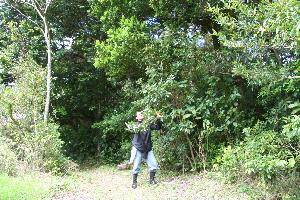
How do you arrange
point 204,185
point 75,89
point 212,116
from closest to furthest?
1. point 204,185
2. point 212,116
3. point 75,89

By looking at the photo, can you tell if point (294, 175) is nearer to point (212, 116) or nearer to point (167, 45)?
point (212, 116)

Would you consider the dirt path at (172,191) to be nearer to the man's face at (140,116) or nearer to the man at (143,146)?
the man at (143,146)

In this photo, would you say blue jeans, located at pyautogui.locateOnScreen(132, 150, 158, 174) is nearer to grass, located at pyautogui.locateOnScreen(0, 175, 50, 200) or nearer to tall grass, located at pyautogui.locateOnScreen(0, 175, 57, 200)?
tall grass, located at pyautogui.locateOnScreen(0, 175, 57, 200)

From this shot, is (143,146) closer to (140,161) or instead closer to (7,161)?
(140,161)

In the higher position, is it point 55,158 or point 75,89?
point 75,89

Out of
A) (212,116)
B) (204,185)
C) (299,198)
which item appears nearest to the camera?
(299,198)

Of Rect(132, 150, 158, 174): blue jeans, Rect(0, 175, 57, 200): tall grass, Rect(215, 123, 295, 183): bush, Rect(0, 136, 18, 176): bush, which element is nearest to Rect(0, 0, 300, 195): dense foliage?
Rect(215, 123, 295, 183): bush

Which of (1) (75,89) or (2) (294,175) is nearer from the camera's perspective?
(2) (294,175)

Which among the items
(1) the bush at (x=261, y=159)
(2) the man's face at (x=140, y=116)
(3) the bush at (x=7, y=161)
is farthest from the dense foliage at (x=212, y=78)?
(3) the bush at (x=7, y=161)

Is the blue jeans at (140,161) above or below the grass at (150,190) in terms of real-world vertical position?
above

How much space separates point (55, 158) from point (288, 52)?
6326 millimetres

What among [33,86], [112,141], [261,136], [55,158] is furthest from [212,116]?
[112,141]

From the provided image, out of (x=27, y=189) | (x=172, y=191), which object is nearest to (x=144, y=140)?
(x=172, y=191)

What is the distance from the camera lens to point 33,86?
275 inches
